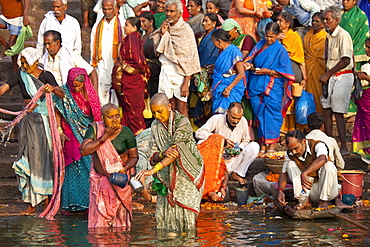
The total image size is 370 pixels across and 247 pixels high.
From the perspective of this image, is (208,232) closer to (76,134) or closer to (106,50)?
(76,134)

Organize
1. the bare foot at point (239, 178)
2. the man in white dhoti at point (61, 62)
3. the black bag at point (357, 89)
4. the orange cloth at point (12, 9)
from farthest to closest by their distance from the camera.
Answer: the orange cloth at point (12, 9) < the black bag at point (357, 89) < the man in white dhoti at point (61, 62) < the bare foot at point (239, 178)

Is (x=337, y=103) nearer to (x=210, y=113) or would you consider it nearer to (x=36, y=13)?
(x=210, y=113)

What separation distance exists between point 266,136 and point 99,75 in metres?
2.82

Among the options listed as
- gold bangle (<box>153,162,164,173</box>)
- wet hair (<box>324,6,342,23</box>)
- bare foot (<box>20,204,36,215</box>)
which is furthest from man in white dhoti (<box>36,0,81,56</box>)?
gold bangle (<box>153,162,164,173</box>)

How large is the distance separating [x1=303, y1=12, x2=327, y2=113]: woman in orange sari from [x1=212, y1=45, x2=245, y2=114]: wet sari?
4.55 ft

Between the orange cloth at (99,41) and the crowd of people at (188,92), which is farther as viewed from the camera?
the orange cloth at (99,41)

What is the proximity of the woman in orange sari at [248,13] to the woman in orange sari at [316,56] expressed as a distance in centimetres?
87

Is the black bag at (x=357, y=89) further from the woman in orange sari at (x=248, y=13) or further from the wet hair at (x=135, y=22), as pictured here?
the wet hair at (x=135, y=22)

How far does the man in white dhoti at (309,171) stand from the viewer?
9.50 metres

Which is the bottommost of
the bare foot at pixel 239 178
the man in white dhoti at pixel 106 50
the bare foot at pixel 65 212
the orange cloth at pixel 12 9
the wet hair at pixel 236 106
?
the bare foot at pixel 65 212

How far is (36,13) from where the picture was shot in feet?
48.3

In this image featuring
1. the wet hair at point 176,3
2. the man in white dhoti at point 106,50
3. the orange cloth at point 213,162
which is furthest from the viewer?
the man in white dhoti at point 106,50

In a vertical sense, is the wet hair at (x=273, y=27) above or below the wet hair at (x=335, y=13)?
below

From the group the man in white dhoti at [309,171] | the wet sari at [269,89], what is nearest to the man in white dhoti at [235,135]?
the wet sari at [269,89]
